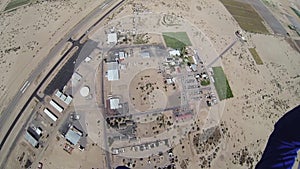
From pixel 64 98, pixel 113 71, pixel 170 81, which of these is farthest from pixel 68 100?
pixel 170 81

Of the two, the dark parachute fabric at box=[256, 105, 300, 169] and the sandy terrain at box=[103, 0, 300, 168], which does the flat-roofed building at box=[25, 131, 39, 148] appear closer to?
the sandy terrain at box=[103, 0, 300, 168]

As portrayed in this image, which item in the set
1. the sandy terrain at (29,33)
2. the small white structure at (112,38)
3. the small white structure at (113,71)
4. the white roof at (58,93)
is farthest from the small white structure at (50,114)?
the small white structure at (112,38)

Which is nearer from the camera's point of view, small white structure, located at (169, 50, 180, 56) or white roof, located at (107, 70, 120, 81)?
white roof, located at (107, 70, 120, 81)

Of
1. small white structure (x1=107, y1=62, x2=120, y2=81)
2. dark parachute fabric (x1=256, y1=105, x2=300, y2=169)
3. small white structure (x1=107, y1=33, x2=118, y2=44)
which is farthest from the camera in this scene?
small white structure (x1=107, y1=33, x2=118, y2=44)

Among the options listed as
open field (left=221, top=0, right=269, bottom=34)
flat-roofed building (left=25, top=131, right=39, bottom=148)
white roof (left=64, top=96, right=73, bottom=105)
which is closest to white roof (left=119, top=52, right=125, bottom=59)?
white roof (left=64, top=96, right=73, bottom=105)

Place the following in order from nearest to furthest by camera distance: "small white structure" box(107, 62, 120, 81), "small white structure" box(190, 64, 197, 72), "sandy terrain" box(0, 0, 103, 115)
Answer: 1. "small white structure" box(107, 62, 120, 81)
2. "sandy terrain" box(0, 0, 103, 115)
3. "small white structure" box(190, 64, 197, 72)

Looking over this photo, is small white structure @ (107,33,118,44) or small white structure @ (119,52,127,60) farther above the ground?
small white structure @ (107,33,118,44)

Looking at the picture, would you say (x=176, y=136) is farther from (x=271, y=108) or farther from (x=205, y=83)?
(x=271, y=108)

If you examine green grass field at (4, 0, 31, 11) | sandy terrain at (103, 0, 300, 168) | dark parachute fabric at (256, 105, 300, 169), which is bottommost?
dark parachute fabric at (256, 105, 300, 169)
